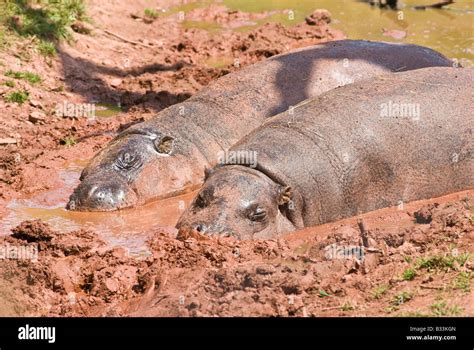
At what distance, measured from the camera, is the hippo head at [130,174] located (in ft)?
36.6

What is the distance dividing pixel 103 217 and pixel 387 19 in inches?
402

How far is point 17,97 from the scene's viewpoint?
14016 millimetres

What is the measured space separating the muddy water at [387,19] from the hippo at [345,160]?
21.2 ft

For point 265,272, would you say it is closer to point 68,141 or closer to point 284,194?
point 284,194

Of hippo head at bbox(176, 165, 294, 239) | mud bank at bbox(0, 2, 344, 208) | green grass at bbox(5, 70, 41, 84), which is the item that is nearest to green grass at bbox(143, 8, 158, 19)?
mud bank at bbox(0, 2, 344, 208)

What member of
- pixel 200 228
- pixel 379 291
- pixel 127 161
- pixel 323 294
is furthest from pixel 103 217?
pixel 379 291

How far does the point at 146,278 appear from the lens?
27.1ft

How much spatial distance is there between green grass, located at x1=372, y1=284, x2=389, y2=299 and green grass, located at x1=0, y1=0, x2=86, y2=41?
10.0m

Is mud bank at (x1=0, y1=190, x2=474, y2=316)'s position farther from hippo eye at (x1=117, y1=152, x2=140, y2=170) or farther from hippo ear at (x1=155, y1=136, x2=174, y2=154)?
hippo ear at (x1=155, y1=136, x2=174, y2=154)

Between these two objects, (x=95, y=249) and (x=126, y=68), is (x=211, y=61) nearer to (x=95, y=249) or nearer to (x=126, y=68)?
(x=126, y=68)

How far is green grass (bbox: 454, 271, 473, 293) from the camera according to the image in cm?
705

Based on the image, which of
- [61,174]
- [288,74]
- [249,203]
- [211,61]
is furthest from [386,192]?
[211,61]

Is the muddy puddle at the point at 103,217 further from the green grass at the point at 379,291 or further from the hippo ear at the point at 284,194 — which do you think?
the green grass at the point at 379,291
